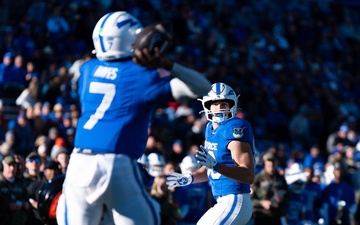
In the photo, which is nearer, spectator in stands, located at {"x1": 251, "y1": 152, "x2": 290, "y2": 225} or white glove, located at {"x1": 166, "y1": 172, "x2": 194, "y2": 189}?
white glove, located at {"x1": 166, "y1": 172, "x2": 194, "y2": 189}

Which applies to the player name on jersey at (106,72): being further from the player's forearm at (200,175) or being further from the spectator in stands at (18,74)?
the spectator in stands at (18,74)

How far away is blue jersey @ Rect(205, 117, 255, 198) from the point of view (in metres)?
6.93

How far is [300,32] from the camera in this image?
23906mm

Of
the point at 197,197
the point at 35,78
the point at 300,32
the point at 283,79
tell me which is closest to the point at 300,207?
the point at 197,197

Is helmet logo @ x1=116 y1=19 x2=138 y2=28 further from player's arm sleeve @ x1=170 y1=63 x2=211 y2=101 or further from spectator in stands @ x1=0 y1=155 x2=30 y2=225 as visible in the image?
spectator in stands @ x1=0 y1=155 x2=30 y2=225

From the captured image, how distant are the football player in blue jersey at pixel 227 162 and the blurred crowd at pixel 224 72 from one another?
325 centimetres

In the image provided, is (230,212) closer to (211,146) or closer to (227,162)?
(227,162)

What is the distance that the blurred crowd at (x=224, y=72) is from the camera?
1396cm

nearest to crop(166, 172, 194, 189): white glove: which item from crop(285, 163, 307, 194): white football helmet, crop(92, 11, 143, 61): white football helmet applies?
crop(92, 11, 143, 61): white football helmet

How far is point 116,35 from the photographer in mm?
5586

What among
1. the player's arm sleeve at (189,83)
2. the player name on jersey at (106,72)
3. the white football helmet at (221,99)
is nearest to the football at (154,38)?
the player's arm sleeve at (189,83)

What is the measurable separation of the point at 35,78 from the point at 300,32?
1103cm

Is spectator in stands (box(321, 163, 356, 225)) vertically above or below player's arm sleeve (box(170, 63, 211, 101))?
below

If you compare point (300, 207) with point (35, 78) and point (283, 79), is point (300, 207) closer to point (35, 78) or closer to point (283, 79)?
point (35, 78)
